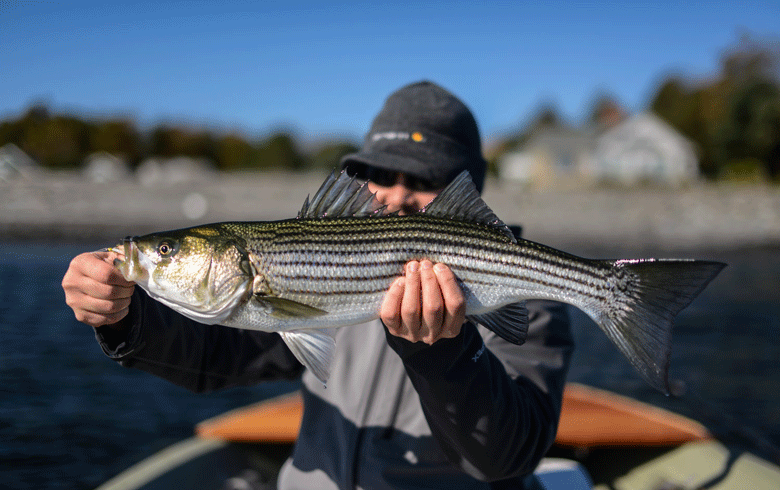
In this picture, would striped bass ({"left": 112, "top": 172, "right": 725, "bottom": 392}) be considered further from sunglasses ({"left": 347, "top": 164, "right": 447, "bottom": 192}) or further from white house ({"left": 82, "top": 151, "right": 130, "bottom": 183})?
white house ({"left": 82, "top": 151, "right": 130, "bottom": 183})

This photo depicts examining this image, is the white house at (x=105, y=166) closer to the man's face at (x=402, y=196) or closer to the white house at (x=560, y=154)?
the white house at (x=560, y=154)

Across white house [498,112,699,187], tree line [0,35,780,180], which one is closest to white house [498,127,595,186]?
white house [498,112,699,187]

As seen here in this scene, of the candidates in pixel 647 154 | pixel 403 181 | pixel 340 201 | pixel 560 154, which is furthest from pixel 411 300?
pixel 560 154

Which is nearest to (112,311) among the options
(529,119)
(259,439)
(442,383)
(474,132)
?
(442,383)

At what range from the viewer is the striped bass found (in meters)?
2.68

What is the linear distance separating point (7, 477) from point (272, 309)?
853 cm

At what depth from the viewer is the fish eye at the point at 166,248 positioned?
8.86ft

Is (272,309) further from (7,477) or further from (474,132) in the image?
(7,477)

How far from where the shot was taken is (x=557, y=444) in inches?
261

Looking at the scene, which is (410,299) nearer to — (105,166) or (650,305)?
(650,305)

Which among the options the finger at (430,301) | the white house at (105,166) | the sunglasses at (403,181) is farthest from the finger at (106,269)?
the white house at (105,166)

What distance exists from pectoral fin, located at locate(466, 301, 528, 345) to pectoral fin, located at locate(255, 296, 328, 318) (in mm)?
767

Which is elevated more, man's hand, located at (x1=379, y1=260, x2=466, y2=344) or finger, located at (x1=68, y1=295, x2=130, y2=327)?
man's hand, located at (x1=379, y1=260, x2=466, y2=344)

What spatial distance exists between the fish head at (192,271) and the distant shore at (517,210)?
3658cm
